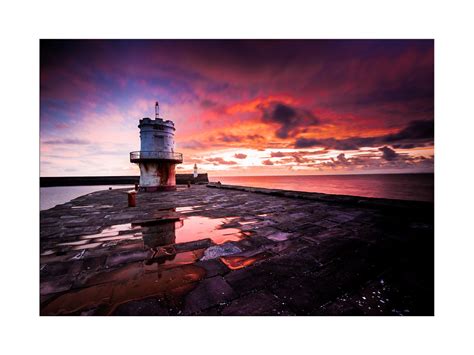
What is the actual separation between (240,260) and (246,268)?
270 millimetres

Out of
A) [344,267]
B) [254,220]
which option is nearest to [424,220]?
[344,267]

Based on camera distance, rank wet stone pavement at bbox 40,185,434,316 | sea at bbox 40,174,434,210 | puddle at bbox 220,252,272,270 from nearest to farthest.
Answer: wet stone pavement at bbox 40,185,434,316 < puddle at bbox 220,252,272,270 < sea at bbox 40,174,434,210

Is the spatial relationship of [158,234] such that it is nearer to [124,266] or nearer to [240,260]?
[124,266]

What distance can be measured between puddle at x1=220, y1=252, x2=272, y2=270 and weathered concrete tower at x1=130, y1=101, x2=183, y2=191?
44.5 ft

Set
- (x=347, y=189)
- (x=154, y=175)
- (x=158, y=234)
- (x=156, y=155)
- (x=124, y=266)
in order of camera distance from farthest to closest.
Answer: (x=347, y=189) → (x=154, y=175) → (x=156, y=155) → (x=158, y=234) → (x=124, y=266)

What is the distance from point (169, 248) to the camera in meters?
3.63

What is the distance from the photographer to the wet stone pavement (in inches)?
79.4

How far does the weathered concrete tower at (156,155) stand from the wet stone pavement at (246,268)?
10.6 metres

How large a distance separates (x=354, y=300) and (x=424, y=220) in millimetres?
4068

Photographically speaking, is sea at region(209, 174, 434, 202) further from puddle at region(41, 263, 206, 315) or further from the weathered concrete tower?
the weathered concrete tower

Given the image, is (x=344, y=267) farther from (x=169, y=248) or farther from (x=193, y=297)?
(x=169, y=248)

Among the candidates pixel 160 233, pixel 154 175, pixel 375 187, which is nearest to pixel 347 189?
pixel 375 187

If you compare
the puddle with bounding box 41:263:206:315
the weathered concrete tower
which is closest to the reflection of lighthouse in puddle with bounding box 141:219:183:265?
the puddle with bounding box 41:263:206:315

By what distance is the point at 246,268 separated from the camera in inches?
109
